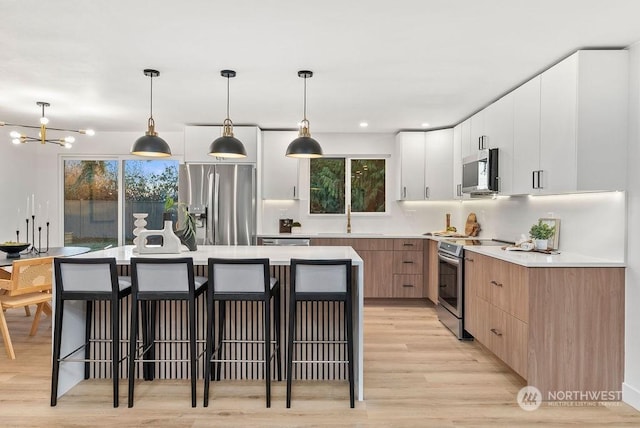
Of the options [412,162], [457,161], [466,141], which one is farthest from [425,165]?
[466,141]

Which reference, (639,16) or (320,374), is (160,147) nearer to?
(320,374)

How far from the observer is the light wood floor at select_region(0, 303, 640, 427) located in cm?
262

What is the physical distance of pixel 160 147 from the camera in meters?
3.61

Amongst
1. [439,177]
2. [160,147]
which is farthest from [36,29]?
[439,177]

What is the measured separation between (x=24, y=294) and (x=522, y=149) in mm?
4608

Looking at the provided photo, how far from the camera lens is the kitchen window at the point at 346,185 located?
6434mm

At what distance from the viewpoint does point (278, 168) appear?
599 centimetres

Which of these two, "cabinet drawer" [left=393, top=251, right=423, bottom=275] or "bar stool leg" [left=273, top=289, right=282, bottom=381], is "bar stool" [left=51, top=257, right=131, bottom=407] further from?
"cabinet drawer" [left=393, top=251, right=423, bottom=275]

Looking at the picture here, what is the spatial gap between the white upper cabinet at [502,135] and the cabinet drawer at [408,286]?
187 cm

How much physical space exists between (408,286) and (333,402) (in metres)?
3.04

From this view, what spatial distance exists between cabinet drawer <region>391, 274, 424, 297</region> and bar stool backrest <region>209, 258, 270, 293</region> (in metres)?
3.27

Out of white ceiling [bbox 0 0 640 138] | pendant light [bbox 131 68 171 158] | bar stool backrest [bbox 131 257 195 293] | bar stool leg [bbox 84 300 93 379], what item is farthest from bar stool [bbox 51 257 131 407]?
white ceiling [bbox 0 0 640 138]

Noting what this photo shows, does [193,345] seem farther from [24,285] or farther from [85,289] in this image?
[24,285]

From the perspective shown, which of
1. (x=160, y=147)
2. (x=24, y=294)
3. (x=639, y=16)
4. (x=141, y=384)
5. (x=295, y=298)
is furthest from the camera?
(x=24, y=294)
